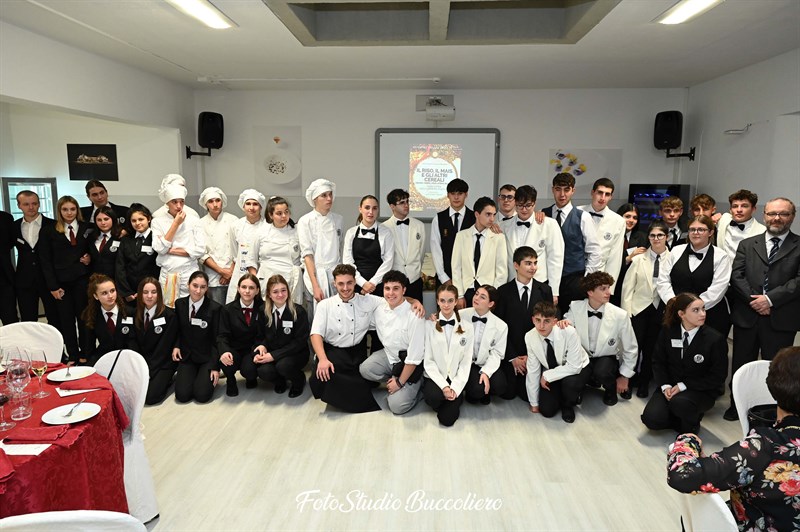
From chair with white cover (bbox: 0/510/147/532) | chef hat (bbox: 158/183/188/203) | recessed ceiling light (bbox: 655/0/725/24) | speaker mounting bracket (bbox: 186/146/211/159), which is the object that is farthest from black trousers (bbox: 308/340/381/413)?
speaker mounting bracket (bbox: 186/146/211/159)

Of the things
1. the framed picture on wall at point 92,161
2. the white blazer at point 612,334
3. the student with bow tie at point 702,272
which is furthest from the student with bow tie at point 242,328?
the framed picture on wall at point 92,161

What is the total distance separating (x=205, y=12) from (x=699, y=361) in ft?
14.7

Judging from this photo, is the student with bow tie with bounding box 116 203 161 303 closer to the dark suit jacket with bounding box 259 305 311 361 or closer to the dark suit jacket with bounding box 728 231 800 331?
the dark suit jacket with bounding box 259 305 311 361

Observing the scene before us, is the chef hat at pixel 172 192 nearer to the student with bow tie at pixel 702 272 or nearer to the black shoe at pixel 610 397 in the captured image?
the black shoe at pixel 610 397

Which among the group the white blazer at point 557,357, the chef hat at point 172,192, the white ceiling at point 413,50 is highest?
the white ceiling at point 413,50

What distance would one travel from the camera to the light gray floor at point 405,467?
268 centimetres

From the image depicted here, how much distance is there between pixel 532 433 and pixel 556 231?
1.68m

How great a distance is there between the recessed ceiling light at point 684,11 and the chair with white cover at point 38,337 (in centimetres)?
480

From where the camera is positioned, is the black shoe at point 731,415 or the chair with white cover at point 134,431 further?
the black shoe at point 731,415

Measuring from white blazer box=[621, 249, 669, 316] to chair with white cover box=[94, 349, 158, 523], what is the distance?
3760mm

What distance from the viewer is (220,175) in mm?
7828

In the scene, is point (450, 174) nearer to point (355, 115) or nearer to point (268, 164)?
point (355, 115)

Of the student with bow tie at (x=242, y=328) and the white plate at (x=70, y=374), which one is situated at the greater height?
the white plate at (x=70, y=374)

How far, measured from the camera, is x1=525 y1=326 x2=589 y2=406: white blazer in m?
3.83
